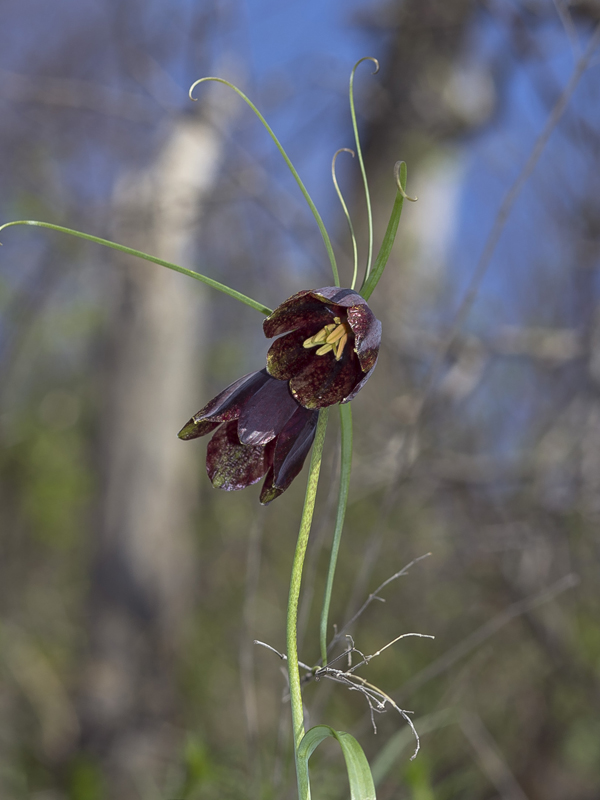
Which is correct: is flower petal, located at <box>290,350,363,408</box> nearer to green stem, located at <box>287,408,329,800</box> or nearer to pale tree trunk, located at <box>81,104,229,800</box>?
green stem, located at <box>287,408,329,800</box>

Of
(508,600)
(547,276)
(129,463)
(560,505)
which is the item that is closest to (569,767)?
(508,600)

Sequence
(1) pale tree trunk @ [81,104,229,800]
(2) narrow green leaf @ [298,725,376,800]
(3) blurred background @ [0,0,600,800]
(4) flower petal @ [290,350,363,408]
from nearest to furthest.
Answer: (2) narrow green leaf @ [298,725,376,800]
(4) flower petal @ [290,350,363,408]
(3) blurred background @ [0,0,600,800]
(1) pale tree trunk @ [81,104,229,800]

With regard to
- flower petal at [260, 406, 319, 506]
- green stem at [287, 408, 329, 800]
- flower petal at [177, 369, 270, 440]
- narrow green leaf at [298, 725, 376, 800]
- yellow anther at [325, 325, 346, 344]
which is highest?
yellow anther at [325, 325, 346, 344]

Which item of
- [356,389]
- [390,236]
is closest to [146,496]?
[356,389]

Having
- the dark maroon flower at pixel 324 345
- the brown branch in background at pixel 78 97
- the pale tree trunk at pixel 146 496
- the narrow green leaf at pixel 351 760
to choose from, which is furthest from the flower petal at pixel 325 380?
the pale tree trunk at pixel 146 496

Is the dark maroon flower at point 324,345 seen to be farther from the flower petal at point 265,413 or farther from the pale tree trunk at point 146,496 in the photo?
the pale tree trunk at point 146,496

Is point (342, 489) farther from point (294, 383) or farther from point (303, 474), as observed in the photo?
point (303, 474)

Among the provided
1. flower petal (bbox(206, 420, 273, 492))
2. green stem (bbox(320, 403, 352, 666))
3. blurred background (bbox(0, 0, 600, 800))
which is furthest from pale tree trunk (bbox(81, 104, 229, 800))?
green stem (bbox(320, 403, 352, 666))

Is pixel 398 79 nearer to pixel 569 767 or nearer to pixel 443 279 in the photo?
pixel 443 279
